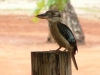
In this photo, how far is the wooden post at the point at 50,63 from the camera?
3836 mm

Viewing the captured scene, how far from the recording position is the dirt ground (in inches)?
551

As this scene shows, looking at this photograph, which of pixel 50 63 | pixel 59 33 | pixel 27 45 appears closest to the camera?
pixel 50 63

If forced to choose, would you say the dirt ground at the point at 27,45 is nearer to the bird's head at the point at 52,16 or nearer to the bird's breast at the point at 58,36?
the bird's breast at the point at 58,36

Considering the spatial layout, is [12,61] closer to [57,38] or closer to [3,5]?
[57,38]

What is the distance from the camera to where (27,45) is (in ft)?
63.8

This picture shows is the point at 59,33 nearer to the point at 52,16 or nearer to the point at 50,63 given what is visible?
the point at 52,16

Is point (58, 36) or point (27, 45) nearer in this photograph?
point (58, 36)

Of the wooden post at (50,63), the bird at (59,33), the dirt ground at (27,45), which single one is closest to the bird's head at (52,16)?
the bird at (59,33)

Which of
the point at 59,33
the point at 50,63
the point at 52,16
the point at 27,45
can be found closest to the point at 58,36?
the point at 59,33

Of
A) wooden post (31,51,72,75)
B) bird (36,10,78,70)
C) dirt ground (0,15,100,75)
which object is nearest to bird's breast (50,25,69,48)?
bird (36,10,78,70)

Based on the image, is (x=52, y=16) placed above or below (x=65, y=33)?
above

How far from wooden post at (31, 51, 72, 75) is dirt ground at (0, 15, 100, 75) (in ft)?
30.2

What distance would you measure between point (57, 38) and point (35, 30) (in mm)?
22386

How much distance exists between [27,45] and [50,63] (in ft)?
51.3
